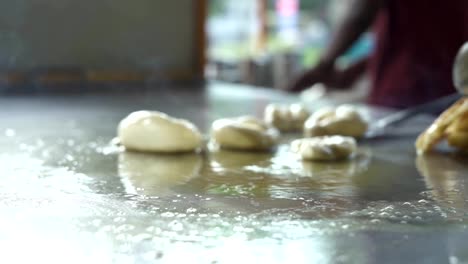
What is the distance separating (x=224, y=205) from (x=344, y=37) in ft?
5.18

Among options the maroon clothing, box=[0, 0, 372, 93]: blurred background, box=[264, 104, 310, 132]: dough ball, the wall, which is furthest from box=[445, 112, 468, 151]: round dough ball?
the wall

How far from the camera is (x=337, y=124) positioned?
40.4 inches

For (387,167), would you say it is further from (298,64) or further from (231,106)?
(298,64)

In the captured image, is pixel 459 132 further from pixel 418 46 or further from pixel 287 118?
pixel 418 46

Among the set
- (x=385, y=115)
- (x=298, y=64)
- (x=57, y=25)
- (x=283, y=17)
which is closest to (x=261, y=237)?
(x=385, y=115)

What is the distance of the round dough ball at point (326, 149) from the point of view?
2.75ft

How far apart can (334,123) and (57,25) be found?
1141 mm

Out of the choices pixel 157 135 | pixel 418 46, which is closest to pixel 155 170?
pixel 157 135

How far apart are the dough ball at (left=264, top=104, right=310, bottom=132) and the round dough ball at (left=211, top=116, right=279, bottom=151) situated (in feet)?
0.50

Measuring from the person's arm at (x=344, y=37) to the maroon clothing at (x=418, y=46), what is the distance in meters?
0.06

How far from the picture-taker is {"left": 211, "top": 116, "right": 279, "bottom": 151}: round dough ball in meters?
0.90

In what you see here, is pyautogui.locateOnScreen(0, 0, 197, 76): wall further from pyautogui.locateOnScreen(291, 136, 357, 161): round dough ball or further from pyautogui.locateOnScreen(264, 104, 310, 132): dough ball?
pyautogui.locateOnScreen(291, 136, 357, 161): round dough ball

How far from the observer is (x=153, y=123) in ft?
2.92

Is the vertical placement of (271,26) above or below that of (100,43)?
below
